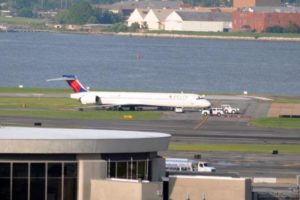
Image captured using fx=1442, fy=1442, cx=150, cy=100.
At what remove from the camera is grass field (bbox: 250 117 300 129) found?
110625 millimetres

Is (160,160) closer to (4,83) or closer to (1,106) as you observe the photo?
(1,106)

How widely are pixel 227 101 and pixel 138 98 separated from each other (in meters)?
15.3

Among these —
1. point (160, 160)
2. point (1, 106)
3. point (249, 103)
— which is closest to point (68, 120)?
point (1, 106)

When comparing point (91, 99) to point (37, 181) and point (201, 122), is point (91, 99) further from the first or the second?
point (37, 181)

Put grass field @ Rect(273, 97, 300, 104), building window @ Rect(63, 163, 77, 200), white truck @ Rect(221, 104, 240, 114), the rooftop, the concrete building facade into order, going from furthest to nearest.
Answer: grass field @ Rect(273, 97, 300, 104), white truck @ Rect(221, 104, 240, 114), the concrete building facade, building window @ Rect(63, 163, 77, 200), the rooftop

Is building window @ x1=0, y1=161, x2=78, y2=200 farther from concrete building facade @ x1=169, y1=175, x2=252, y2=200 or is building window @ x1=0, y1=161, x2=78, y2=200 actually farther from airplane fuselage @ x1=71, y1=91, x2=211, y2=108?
airplane fuselage @ x1=71, y1=91, x2=211, y2=108

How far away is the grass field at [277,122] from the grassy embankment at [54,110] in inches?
335

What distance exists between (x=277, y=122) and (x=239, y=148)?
2296cm

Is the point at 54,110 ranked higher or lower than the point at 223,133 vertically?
lower

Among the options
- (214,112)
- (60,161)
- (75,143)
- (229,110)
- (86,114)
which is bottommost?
(214,112)

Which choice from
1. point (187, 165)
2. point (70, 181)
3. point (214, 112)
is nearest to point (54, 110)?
point (214, 112)

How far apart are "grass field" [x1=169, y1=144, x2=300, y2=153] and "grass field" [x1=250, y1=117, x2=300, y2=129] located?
55.1ft

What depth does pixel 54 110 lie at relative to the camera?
395 ft

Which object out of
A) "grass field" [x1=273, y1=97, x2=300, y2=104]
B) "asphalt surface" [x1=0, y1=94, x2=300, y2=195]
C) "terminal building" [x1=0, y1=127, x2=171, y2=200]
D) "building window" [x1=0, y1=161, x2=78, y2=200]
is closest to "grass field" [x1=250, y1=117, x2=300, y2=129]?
"asphalt surface" [x1=0, y1=94, x2=300, y2=195]
